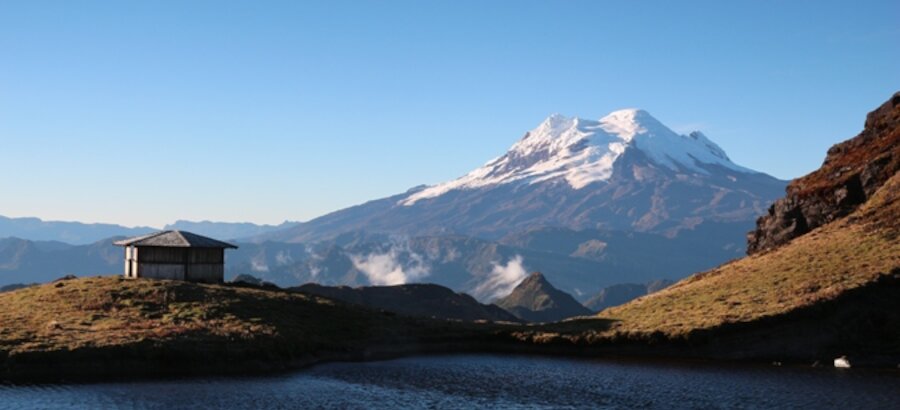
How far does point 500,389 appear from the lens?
60.3 m

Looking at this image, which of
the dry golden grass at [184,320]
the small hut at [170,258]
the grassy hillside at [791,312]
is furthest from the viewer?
the small hut at [170,258]

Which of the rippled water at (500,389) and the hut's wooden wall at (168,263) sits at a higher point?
the hut's wooden wall at (168,263)

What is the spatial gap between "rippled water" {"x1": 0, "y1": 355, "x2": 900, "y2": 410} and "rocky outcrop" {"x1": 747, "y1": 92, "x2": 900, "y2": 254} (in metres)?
40.4

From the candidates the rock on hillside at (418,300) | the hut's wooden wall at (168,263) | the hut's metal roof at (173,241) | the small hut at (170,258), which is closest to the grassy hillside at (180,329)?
the hut's wooden wall at (168,263)

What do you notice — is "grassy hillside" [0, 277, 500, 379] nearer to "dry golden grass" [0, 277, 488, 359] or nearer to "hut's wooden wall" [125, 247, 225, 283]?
"dry golden grass" [0, 277, 488, 359]

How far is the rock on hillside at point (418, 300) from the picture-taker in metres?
151

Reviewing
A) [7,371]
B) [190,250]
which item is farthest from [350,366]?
[190,250]

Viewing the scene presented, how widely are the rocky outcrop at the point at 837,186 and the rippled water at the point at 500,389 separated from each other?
40380 mm

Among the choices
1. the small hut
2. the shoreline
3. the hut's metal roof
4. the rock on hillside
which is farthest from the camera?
the rock on hillside

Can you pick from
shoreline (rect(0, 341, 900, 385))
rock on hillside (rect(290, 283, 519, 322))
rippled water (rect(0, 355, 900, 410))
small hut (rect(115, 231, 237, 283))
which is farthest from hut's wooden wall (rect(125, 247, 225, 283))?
rock on hillside (rect(290, 283, 519, 322))

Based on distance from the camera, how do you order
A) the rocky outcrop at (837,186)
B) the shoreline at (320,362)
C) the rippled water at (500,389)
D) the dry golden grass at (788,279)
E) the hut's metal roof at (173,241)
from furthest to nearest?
Result: the rocky outcrop at (837,186)
the hut's metal roof at (173,241)
the dry golden grass at (788,279)
the shoreline at (320,362)
the rippled water at (500,389)

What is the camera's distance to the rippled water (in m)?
54.2

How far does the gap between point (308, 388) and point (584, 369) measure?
2096 cm

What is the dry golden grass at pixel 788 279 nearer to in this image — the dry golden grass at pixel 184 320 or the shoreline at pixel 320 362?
the shoreline at pixel 320 362
